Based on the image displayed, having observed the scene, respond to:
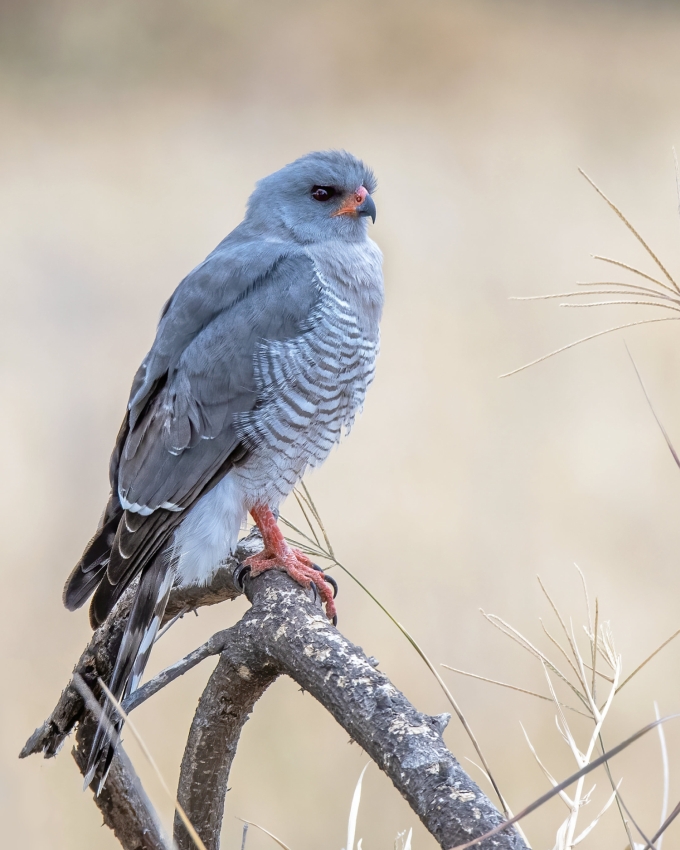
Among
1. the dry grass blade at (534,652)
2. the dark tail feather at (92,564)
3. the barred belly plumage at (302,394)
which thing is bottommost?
the dry grass blade at (534,652)

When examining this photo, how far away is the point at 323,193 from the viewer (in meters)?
1.90

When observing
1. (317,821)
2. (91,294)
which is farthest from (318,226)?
(317,821)

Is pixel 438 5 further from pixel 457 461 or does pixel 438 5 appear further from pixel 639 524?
pixel 639 524

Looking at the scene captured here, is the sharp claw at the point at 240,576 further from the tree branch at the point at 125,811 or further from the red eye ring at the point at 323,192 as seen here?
the red eye ring at the point at 323,192

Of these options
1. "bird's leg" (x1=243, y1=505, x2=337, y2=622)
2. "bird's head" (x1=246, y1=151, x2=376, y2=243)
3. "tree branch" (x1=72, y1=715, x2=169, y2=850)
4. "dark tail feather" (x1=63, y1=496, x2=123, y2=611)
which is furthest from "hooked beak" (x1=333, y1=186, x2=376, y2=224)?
"tree branch" (x1=72, y1=715, x2=169, y2=850)

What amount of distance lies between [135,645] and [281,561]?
1.13 ft

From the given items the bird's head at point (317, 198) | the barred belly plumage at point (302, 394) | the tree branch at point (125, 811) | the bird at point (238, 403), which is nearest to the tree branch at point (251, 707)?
the tree branch at point (125, 811)

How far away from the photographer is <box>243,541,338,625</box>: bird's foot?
1.73m

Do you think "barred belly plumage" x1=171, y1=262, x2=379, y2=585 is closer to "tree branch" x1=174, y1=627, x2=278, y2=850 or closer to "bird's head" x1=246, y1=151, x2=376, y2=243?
"bird's head" x1=246, y1=151, x2=376, y2=243

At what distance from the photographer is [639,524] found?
336 cm

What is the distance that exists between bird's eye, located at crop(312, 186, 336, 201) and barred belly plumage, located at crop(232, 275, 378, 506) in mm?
255

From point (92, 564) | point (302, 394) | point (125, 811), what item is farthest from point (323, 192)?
point (125, 811)

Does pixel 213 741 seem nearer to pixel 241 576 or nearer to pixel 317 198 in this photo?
pixel 241 576

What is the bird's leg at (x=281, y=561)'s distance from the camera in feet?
5.71
